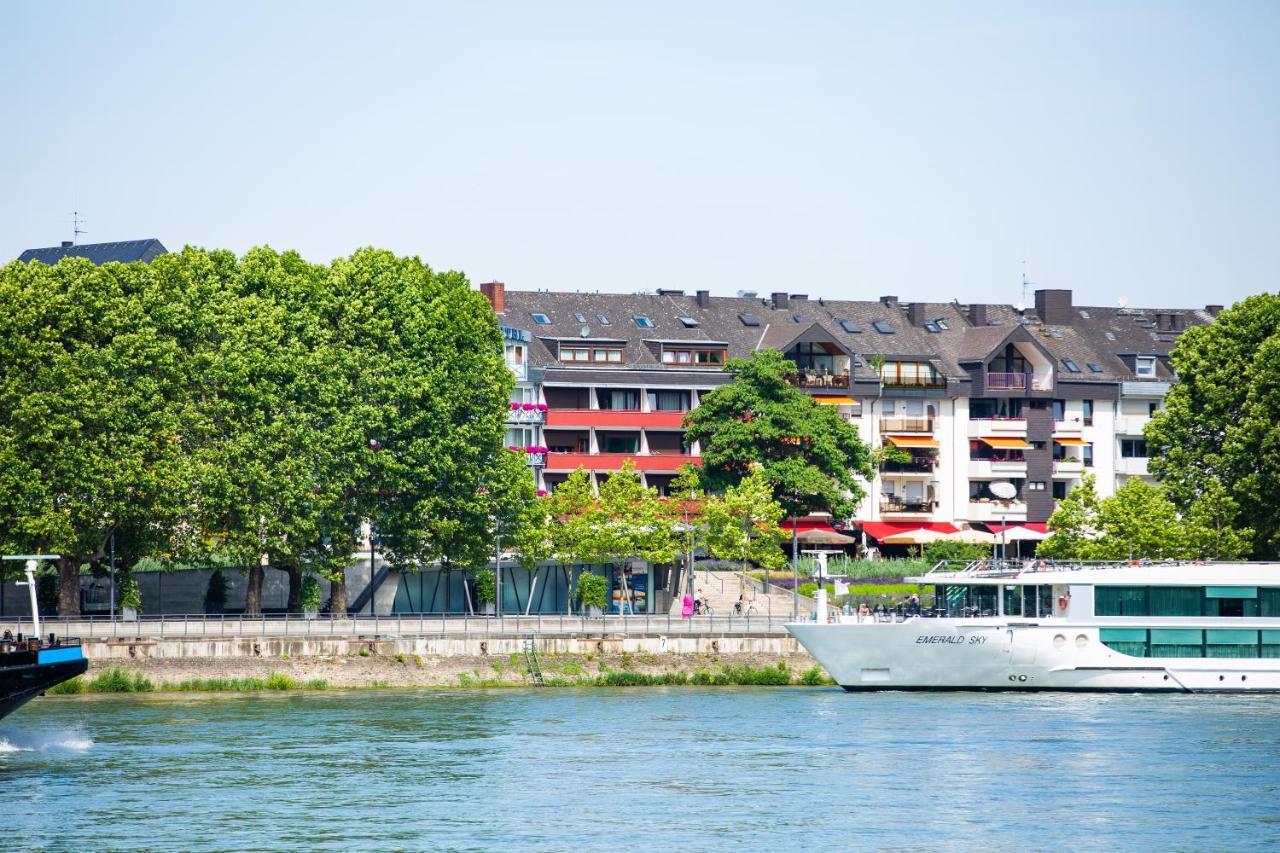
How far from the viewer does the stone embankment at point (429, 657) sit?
7444 centimetres

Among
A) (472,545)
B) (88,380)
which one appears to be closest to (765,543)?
(472,545)

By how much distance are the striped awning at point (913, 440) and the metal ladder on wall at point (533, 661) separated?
45.4 metres

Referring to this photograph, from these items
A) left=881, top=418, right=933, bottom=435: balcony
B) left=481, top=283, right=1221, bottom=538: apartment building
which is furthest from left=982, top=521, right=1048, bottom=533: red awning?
left=881, top=418, right=933, bottom=435: balcony

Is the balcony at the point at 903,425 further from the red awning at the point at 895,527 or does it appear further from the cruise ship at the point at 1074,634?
the cruise ship at the point at 1074,634

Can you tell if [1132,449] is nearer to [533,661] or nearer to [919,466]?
[919,466]

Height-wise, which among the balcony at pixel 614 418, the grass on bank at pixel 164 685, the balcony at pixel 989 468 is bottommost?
the grass on bank at pixel 164 685

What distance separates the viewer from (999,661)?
75.8m

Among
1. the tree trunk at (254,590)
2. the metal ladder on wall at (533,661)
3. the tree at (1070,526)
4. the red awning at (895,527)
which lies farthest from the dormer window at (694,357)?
the metal ladder on wall at (533,661)

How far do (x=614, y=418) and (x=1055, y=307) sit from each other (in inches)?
1139

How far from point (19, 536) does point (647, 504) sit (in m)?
26.7

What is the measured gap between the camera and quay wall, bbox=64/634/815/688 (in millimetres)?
74438

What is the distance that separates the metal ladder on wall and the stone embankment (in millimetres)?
110

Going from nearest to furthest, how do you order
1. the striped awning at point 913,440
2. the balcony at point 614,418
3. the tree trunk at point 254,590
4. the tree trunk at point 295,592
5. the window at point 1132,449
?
the tree trunk at point 254,590
the tree trunk at point 295,592
the balcony at point 614,418
the striped awning at point 913,440
the window at point 1132,449

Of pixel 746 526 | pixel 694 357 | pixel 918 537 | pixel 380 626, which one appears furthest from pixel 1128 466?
pixel 380 626
